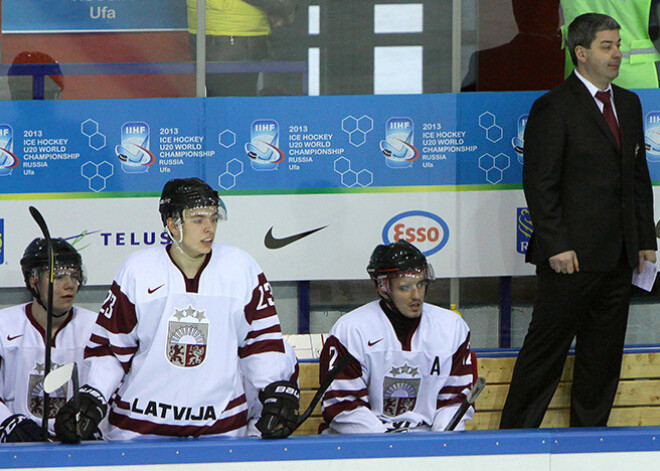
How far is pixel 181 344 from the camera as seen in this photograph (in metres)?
2.46

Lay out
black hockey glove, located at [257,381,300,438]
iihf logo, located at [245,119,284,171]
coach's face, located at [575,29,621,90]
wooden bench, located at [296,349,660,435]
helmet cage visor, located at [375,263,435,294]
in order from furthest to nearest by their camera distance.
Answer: iihf logo, located at [245,119,284,171]
wooden bench, located at [296,349,660,435]
coach's face, located at [575,29,621,90]
helmet cage visor, located at [375,263,435,294]
black hockey glove, located at [257,381,300,438]

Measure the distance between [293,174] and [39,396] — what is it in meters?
1.40

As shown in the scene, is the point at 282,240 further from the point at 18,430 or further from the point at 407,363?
the point at 18,430

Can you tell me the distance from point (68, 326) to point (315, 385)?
91 cm

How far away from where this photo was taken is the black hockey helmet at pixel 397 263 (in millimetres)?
3109

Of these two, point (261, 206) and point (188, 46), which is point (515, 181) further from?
point (188, 46)

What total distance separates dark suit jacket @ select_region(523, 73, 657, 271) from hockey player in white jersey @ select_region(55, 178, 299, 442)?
1.27 metres

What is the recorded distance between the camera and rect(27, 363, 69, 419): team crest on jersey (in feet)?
10.0

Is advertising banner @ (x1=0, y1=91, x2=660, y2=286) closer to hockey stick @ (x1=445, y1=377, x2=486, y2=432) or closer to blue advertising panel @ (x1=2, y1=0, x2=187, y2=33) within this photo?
blue advertising panel @ (x1=2, y1=0, x2=187, y2=33)

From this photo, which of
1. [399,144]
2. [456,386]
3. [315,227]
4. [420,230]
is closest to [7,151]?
[315,227]

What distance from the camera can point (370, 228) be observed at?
4.00m

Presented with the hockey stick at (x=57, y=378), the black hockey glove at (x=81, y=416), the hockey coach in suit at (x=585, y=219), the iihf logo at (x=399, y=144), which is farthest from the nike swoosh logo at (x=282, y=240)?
the hockey stick at (x=57, y=378)

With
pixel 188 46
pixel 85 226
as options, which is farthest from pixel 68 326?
pixel 188 46

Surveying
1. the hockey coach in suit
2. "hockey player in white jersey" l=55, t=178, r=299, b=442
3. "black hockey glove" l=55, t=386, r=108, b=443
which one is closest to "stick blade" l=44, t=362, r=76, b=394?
"black hockey glove" l=55, t=386, r=108, b=443
